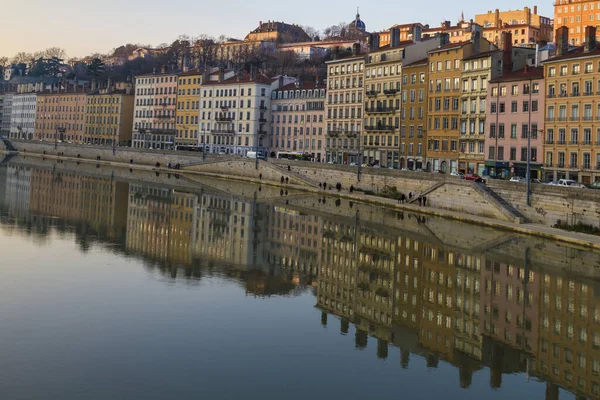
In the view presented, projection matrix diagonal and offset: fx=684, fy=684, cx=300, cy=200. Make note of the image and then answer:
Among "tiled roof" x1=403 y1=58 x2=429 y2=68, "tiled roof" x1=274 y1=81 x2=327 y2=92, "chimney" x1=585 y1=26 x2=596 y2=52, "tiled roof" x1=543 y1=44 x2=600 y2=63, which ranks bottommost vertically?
"tiled roof" x1=543 y1=44 x2=600 y2=63

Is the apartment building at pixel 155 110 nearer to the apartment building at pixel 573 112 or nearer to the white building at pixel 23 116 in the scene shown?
the white building at pixel 23 116

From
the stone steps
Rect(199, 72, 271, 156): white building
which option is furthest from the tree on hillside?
the stone steps

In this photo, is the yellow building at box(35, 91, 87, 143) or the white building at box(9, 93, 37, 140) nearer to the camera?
the yellow building at box(35, 91, 87, 143)

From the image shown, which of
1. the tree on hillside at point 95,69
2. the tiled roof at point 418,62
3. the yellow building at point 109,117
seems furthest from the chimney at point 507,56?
the tree on hillside at point 95,69

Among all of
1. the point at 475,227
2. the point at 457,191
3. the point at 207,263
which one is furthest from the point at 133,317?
the point at 457,191

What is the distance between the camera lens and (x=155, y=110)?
12862 centimetres

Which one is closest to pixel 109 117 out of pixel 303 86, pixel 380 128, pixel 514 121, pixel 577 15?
pixel 303 86

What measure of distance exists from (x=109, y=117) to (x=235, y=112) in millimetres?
40603

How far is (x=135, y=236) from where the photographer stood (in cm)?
4050

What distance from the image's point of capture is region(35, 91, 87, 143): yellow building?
489ft

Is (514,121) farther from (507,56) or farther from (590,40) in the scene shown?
(590,40)

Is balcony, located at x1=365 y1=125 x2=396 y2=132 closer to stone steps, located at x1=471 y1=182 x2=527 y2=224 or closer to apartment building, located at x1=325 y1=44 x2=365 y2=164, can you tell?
apartment building, located at x1=325 y1=44 x2=365 y2=164

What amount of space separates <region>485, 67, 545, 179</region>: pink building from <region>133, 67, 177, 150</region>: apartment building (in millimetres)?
69838

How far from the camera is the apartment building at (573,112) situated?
192 feet
